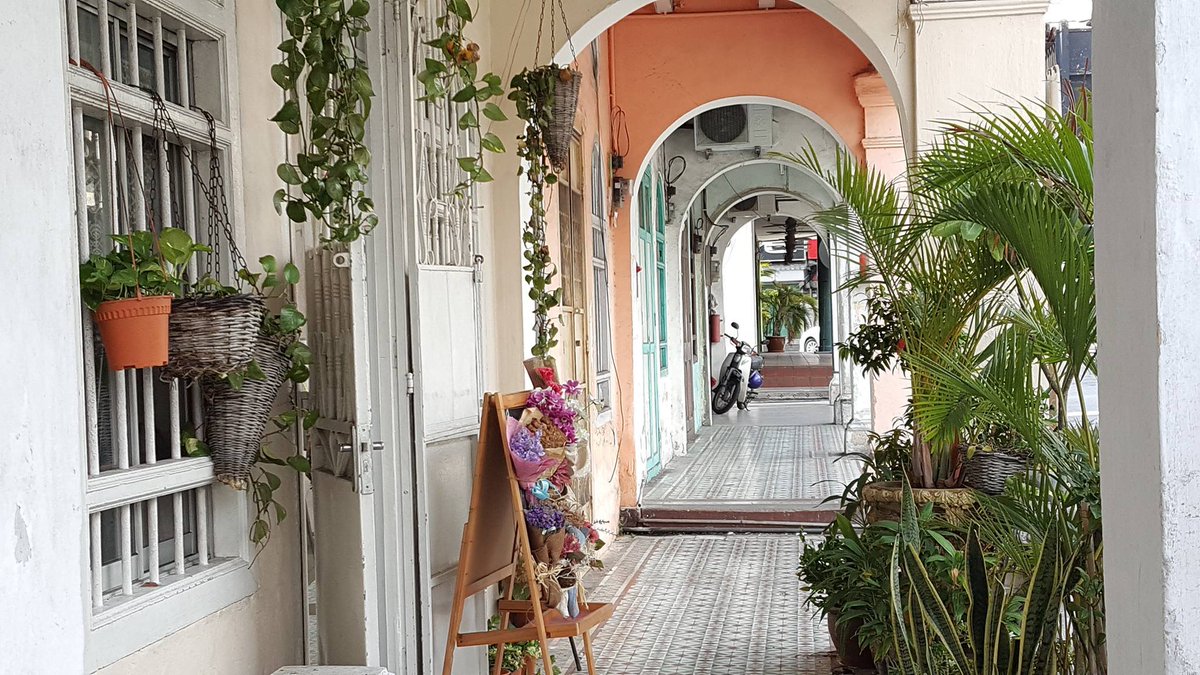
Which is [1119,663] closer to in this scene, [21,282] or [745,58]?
[21,282]

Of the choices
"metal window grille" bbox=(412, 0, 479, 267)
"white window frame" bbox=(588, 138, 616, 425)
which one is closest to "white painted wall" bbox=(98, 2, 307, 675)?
"metal window grille" bbox=(412, 0, 479, 267)

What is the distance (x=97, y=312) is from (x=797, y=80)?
6513 mm

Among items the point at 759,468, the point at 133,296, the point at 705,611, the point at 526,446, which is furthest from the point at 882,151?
the point at 133,296

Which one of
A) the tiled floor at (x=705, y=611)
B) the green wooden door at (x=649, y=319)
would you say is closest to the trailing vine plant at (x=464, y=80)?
the tiled floor at (x=705, y=611)

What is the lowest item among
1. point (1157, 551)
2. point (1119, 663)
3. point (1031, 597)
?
point (1031, 597)

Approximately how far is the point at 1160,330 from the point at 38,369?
134 centimetres

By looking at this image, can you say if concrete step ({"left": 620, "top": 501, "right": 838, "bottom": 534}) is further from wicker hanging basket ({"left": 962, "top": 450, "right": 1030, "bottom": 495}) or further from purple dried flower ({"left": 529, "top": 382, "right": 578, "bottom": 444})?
purple dried flower ({"left": 529, "top": 382, "right": 578, "bottom": 444})

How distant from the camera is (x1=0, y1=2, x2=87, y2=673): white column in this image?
1316 mm

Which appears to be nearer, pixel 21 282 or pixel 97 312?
pixel 21 282

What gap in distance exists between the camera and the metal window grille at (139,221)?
210cm

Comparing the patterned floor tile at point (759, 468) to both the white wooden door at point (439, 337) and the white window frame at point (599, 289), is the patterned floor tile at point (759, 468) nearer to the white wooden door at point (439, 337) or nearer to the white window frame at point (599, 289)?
the white window frame at point (599, 289)

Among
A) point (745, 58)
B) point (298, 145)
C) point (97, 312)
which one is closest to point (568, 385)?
point (298, 145)

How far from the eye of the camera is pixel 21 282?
1340 mm

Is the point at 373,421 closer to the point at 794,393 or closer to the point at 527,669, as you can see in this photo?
the point at 527,669
